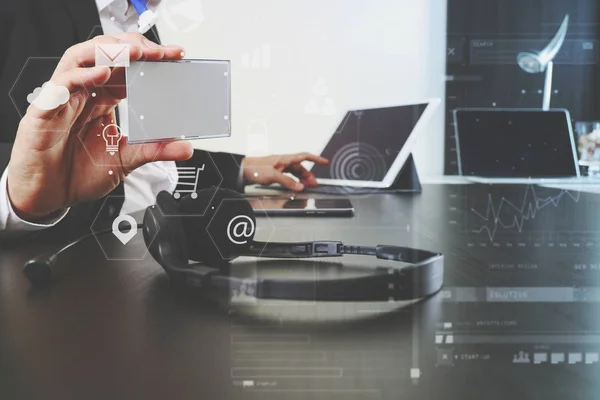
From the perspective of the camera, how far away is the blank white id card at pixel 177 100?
15.8 inches

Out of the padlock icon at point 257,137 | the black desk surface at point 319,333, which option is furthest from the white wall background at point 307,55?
the black desk surface at point 319,333

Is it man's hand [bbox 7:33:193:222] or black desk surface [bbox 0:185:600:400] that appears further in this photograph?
man's hand [bbox 7:33:193:222]

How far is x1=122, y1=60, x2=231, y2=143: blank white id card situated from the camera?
0.40 metres

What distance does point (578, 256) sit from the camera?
421mm

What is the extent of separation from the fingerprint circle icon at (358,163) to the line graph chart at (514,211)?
10cm

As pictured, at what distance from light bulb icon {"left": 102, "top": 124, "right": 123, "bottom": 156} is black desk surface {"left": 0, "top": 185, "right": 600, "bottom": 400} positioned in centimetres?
8

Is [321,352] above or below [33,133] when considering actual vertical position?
below

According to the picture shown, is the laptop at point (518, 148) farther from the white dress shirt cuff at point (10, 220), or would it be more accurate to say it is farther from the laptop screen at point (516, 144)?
the white dress shirt cuff at point (10, 220)

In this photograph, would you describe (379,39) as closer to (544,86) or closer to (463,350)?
(544,86)

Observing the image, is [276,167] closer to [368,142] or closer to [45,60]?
[368,142]

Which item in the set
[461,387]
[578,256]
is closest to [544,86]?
[578,256]

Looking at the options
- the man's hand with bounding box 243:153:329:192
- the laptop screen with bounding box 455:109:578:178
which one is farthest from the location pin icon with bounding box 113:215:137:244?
the laptop screen with bounding box 455:109:578:178

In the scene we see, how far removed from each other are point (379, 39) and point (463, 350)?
0.27 metres

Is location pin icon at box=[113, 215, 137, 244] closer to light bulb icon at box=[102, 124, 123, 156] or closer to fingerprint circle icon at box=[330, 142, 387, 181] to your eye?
light bulb icon at box=[102, 124, 123, 156]
